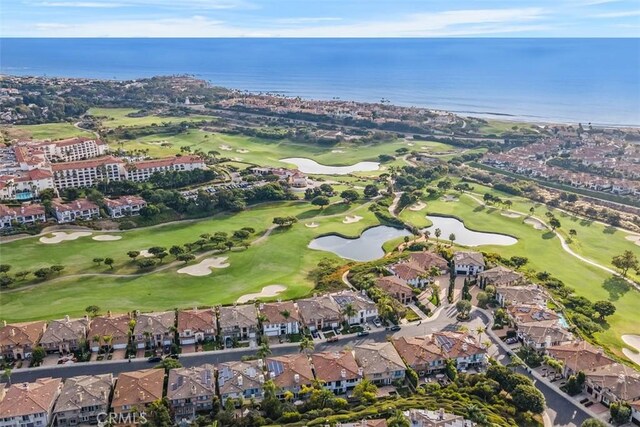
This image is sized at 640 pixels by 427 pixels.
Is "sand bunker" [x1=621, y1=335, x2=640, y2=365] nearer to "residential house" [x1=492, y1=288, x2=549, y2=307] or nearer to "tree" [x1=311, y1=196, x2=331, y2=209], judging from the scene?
"residential house" [x1=492, y1=288, x2=549, y2=307]

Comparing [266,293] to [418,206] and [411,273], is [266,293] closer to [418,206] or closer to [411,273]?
[411,273]

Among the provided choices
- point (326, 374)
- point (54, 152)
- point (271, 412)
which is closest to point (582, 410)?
point (326, 374)

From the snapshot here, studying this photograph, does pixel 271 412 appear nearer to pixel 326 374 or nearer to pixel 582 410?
pixel 326 374

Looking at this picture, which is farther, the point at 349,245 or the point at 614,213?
the point at 614,213

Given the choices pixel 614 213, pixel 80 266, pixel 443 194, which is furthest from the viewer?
pixel 443 194

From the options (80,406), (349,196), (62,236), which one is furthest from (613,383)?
(62,236)

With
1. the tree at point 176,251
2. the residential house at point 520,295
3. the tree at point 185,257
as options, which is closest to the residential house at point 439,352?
the residential house at point 520,295

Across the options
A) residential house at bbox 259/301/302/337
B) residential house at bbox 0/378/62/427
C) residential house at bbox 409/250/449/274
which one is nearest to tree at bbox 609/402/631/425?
residential house at bbox 409/250/449/274
